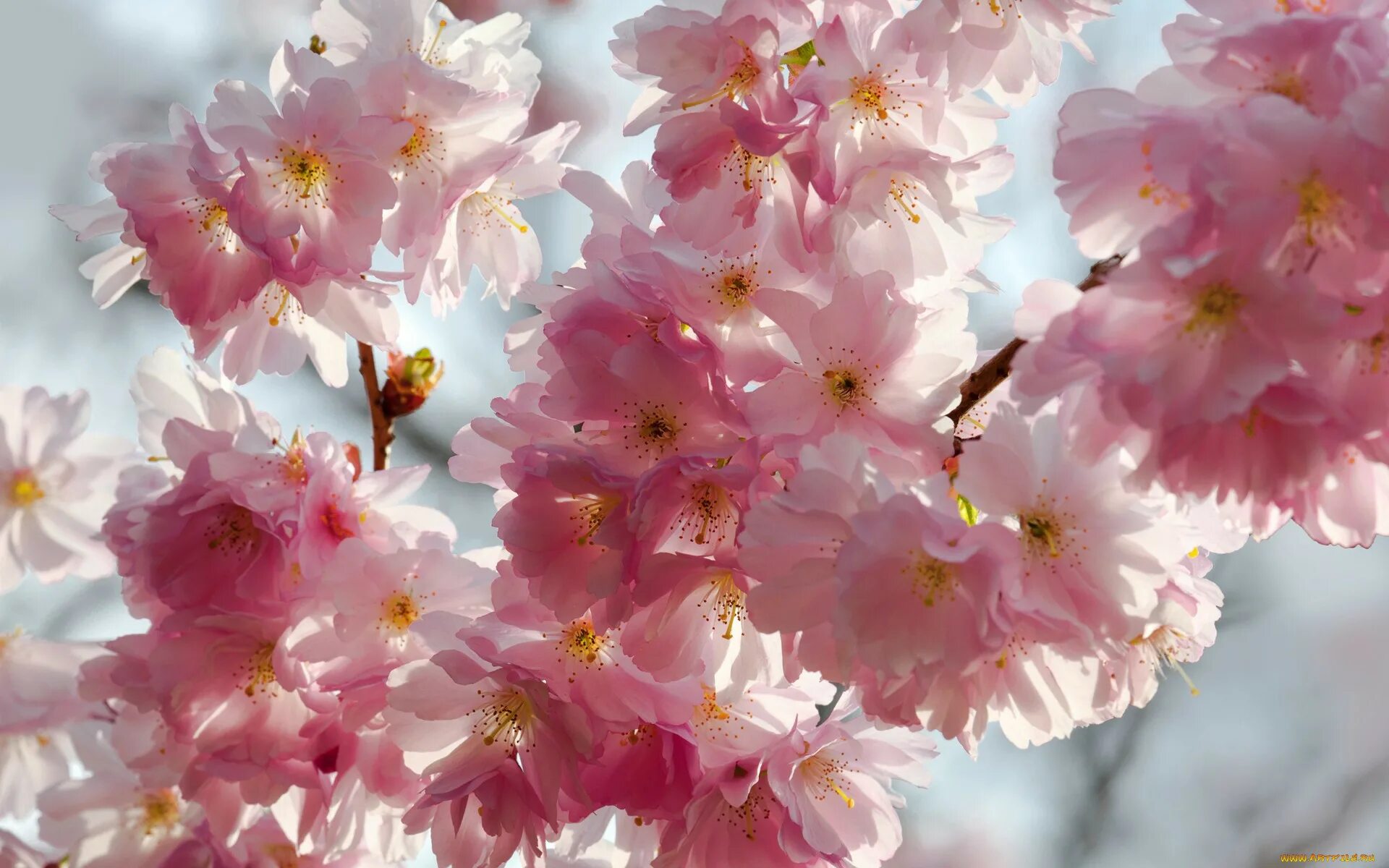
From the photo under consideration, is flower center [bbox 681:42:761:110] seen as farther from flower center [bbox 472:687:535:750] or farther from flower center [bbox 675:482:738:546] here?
flower center [bbox 472:687:535:750]

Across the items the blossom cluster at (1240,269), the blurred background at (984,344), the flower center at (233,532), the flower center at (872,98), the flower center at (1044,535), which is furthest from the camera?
the blurred background at (984,344)

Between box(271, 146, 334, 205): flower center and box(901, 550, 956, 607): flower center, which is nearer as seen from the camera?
box(901, 550, 956, 607): flower center

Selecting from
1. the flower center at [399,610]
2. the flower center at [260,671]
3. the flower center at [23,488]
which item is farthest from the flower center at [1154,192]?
the flower center at [23,488]

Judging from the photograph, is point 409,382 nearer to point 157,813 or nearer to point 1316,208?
point 157,813

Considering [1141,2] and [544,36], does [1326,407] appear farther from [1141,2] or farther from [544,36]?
[544,36]

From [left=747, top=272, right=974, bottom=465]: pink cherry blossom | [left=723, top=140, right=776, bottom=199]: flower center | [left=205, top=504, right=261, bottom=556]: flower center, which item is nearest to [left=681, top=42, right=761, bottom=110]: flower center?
[left=723, top=140, right=776, bottom=199]: flower center

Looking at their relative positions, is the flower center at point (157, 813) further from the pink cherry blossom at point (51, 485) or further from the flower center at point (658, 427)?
the flower center at point (658, 427)
